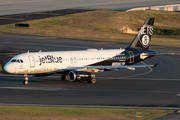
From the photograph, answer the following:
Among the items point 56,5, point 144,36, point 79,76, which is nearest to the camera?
point 79,76

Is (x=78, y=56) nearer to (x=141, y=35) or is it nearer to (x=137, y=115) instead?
(x=141, y=35)

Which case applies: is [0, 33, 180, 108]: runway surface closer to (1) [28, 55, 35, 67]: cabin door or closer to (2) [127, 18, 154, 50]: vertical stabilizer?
(1) [28, 55, 35, 67]: cabin door

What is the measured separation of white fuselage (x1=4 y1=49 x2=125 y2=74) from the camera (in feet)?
154

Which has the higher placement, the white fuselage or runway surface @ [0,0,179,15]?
runway surface @ [0,0,179,15]

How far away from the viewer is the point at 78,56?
51219 mm

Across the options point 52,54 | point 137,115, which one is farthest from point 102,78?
point 137,115

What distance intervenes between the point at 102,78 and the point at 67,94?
47.4 ft

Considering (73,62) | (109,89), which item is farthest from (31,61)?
(109,89)

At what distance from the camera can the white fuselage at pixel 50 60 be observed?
47.1 m

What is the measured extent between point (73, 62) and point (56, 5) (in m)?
113

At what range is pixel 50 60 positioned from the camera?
48812 mm

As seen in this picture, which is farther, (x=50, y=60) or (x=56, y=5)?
(x=56, y=5)

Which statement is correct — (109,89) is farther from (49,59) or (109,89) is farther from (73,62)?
(49,59)

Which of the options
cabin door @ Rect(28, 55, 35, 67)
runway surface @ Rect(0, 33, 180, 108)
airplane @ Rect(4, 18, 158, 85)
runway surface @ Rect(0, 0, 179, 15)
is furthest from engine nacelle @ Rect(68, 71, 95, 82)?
runway surface @ Rect(0, 0, 179, 15)
